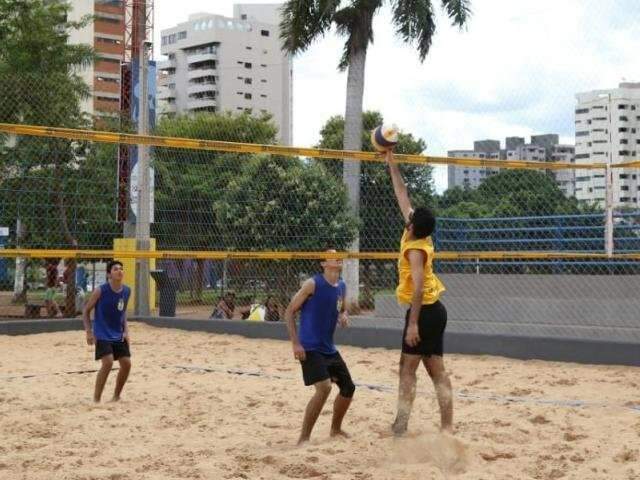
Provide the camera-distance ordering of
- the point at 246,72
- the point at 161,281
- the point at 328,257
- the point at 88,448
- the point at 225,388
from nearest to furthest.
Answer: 1. the point at 88,448
2. the point at 328,257
3. the point at 225,388
4. the point at 161,281
5. the point at 246,72

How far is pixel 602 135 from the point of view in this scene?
11297mm

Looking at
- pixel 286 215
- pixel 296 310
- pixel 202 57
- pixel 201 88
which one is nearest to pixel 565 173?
pixel 286 215

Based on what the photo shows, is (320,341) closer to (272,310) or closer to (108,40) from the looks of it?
(272,310)

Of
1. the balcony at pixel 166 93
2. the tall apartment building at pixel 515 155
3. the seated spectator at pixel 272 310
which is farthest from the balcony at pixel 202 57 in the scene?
the tall apartment building at pixel 515 155

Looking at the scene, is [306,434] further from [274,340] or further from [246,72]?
[246,72]

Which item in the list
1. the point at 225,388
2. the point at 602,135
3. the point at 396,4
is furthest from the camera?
the point at 396,4

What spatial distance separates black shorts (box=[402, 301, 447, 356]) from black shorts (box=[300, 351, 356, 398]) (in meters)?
0.42

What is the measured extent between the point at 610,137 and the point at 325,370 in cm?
682

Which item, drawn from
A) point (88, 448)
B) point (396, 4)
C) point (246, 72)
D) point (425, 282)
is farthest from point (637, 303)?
point (246, 72)

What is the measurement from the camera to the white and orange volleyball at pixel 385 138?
251 inches

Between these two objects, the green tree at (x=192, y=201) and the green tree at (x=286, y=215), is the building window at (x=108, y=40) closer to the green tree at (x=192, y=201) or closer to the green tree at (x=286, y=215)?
the green tree at (x=192, y=201)

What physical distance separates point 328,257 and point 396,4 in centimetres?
1437

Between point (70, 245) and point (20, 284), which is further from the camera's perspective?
point (20, 284)

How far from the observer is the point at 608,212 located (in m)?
9.73
